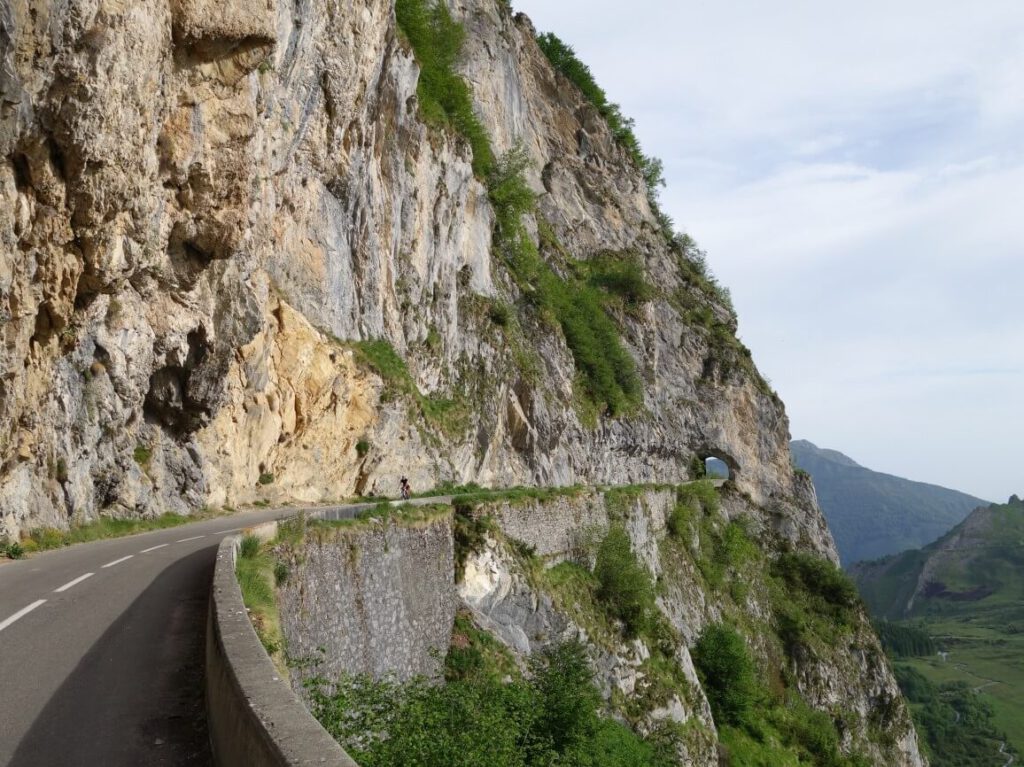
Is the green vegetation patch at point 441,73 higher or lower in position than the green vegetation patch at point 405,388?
higher

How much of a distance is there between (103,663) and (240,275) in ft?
51.9

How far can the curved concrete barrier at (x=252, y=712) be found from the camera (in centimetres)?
342

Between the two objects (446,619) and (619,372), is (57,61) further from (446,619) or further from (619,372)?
(619,372)

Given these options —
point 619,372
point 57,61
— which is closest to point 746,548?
point 619,372

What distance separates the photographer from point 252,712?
154 inches

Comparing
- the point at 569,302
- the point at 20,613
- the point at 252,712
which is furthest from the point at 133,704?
the point at 569,302

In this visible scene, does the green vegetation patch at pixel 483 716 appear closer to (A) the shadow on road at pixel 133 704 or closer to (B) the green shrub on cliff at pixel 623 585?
(A) the shadow on road at pixel 133 704

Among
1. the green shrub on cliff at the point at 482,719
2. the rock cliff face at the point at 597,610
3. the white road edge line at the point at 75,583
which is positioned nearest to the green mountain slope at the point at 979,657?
the rock cliff face at the point at 597,610

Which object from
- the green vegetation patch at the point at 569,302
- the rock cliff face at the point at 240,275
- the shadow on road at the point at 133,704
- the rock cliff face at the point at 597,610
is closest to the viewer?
the shadow on road at the point at 133,704

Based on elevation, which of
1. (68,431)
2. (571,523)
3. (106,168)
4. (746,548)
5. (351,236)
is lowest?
(746,548)

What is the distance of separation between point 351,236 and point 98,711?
23986 mm

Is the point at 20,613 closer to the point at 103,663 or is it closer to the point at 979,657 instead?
the point at 103,663

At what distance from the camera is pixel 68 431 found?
1573 cm

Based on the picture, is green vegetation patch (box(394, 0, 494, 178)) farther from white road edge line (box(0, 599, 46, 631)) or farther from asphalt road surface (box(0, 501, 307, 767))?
white road edge line (box(0, 599, 46, 631))
